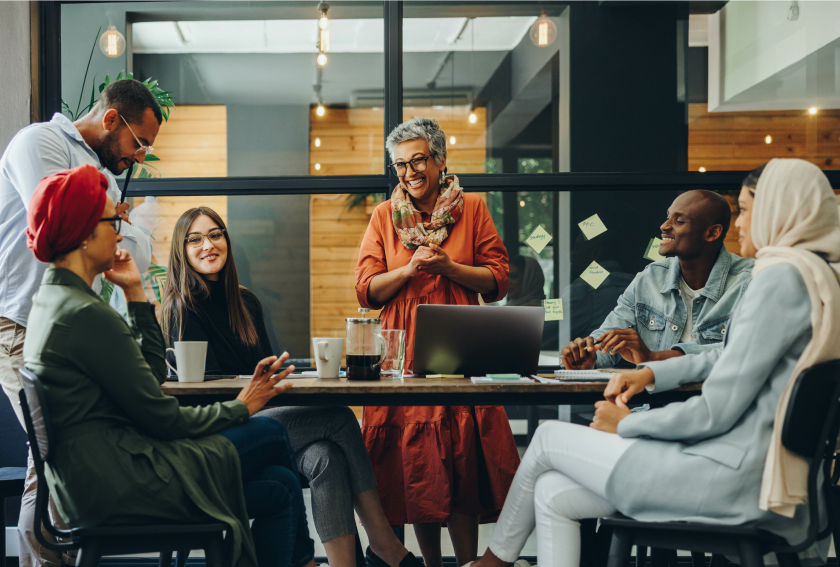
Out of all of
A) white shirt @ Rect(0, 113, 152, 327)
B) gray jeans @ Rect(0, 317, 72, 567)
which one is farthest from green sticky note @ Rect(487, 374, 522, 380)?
white shirt @ Rect(0, 113, 152, 327)

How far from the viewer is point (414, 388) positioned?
65.0 inches

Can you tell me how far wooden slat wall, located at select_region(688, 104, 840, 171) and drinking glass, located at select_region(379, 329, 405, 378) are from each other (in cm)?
219

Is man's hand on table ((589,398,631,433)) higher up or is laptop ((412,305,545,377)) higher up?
laptop ((412,305,545,377))

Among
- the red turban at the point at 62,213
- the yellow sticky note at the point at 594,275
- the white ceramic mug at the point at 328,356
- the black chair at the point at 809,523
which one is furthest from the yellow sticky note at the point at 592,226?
the red turban at the point at 62,213

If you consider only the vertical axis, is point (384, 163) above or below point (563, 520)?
above

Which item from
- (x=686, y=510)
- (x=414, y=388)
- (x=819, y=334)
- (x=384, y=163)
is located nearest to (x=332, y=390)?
(x=414, y=388)

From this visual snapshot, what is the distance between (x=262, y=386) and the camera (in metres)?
1.66

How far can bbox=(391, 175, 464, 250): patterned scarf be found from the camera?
2.39 meters

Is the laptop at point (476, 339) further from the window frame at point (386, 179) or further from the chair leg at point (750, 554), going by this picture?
the window frame at point (386, 179)

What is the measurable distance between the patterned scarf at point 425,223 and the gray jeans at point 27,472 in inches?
49.7

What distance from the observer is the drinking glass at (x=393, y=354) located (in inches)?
76.1

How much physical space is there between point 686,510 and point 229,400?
1122 mm

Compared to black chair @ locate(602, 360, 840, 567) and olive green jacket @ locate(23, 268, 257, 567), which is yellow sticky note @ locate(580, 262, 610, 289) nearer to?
black chair @ locate(602, 360, 840, 567)

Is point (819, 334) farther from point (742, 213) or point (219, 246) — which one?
point (219, 246)
